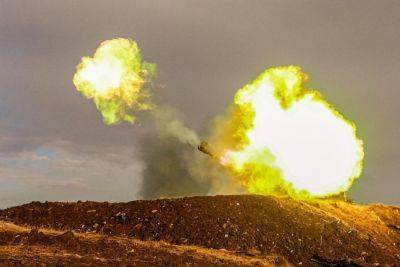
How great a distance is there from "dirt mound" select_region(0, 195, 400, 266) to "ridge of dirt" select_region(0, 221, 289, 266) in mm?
1213

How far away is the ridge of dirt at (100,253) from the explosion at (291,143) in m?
9.47

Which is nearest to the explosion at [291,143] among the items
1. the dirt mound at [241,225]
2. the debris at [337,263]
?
the dirt mound at [241,225]

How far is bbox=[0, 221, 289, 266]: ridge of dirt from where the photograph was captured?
54.9 feet

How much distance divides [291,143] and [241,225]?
8653mm

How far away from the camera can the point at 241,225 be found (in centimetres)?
2359

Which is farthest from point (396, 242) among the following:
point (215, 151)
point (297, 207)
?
point (215, 151)

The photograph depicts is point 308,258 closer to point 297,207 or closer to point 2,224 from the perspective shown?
point 297,207

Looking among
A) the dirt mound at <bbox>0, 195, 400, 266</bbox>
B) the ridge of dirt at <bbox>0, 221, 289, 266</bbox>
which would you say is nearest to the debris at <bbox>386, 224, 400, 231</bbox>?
the dirt mound at <bbox>0, 195, 400, 266</bbox>

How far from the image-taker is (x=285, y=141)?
30422mm

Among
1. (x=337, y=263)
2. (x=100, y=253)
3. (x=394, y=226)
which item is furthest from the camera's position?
(x=394, y=226)

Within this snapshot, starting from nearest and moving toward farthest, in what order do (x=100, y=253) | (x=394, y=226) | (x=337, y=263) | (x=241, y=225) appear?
(x=100, y=253) → (x=337, y=263) → (x=241, y=225) → (x=394, y=226)

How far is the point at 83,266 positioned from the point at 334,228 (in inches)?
554

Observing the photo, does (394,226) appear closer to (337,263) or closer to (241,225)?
(337,263)

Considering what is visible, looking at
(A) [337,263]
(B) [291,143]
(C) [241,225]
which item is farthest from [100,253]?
(B) [291,143]
